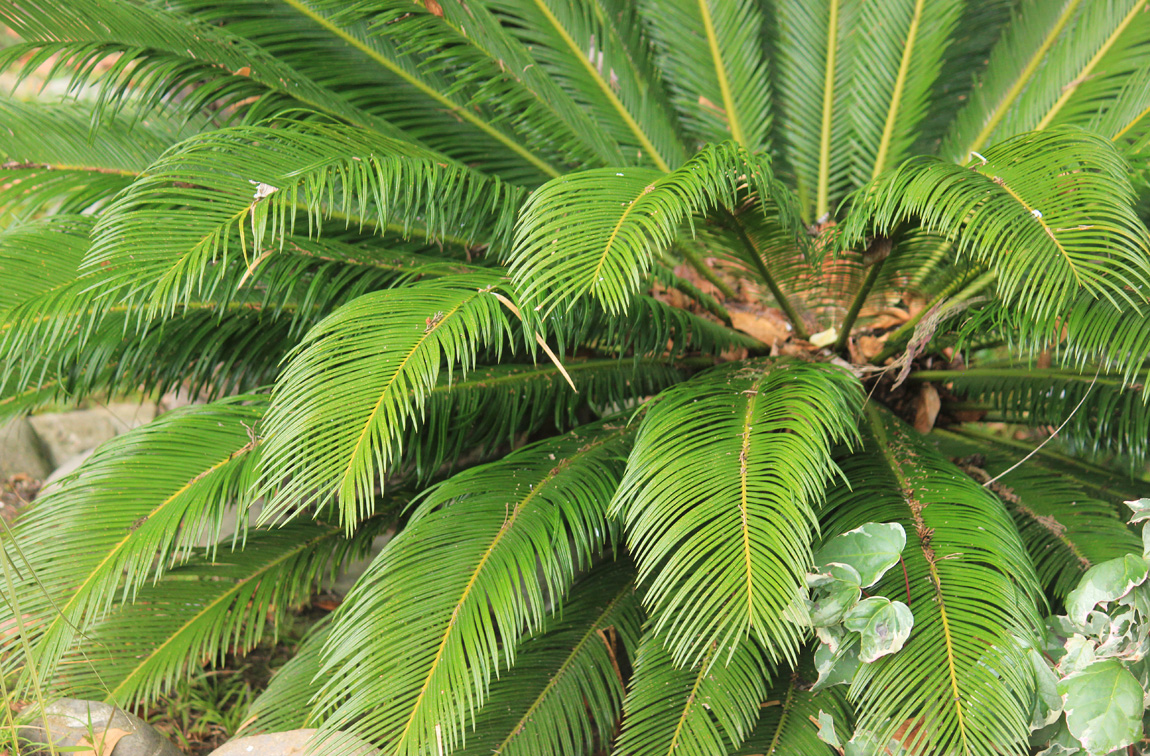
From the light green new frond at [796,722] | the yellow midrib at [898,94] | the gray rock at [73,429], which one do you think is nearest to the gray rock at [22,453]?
the gray rock at [73,429]

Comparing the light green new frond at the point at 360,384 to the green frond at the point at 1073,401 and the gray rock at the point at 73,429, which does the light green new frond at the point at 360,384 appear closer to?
the green frond at the point at 1073,401

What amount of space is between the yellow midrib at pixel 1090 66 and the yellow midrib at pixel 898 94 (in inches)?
16.8

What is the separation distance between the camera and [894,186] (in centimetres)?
149

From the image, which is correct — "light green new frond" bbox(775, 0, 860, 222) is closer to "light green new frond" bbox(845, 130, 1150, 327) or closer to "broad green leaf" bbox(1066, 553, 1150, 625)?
"light green new frond" bbox(845, 130, 1150, 327)

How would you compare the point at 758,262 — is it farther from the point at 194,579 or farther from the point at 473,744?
the point at 194,579

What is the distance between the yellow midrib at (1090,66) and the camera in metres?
2.30

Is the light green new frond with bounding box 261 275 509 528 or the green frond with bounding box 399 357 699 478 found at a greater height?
the light green new frond with bounding box 261 275 509 528

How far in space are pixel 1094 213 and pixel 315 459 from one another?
138cm

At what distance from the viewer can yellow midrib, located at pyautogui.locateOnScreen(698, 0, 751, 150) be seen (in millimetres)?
2648

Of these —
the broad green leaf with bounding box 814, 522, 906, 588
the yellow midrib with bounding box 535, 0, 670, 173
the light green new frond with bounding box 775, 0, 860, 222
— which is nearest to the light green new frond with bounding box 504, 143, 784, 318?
the broad green leaf with bounding box 814, 522, 906, 588

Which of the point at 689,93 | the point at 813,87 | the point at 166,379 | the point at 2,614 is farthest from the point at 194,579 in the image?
the point at 813,87

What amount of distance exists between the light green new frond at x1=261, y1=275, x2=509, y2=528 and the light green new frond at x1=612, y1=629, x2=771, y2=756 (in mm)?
654

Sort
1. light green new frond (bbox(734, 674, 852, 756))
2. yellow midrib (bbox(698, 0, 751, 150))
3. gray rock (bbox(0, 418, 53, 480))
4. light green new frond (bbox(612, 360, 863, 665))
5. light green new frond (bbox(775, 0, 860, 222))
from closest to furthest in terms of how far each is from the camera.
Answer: light green new frond (bbox(612, 360, 863, 665)) < light green new frond (bbox(734, 674, 852, 756)) < yellow midrib (bbox(698, 0, 751, 150)) < light green new frond (bbox(775, 0, 860, 222)) < gray rock (bbox(0, 418, 53, 480))

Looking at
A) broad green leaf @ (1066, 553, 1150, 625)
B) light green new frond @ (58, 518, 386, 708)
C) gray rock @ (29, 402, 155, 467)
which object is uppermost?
→ gray rock @ (29, 402, 155, 467)
